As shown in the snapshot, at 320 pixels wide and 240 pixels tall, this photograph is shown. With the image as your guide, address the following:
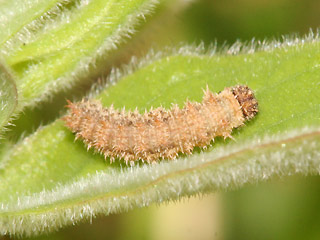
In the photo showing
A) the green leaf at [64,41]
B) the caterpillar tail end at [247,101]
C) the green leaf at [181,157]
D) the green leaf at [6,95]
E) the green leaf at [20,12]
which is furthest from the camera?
the caterpillar tail end at [247,101]

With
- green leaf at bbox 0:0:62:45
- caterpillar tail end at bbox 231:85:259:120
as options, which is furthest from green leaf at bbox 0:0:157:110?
caterpillar tail end at bbox 231:85:259:120

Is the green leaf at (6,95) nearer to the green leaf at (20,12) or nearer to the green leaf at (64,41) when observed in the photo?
the green leaf at (64,41)

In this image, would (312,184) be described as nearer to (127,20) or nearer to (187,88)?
(187,88)

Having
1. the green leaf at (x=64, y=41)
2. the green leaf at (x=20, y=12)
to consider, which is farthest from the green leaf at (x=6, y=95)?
the green leaf at (x=20, y=12)

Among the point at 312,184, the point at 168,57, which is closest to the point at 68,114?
the point at 168,57

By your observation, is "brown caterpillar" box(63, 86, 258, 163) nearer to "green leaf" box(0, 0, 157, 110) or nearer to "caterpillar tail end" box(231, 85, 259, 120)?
"caterpillar tail end" box(231, 85, 259, 120)

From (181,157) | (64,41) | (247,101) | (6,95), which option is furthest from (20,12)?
(247,101)
